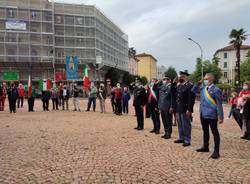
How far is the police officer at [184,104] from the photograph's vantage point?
8.17 meters

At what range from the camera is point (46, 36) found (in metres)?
54.1

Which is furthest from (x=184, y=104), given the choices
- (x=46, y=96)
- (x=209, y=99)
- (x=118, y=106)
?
(x=46, y=96)

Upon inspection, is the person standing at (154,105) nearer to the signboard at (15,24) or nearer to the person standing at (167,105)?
the person standing at (167,105)

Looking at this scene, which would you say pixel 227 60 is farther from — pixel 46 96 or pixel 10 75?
pixel 46 96

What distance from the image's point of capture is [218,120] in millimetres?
7121

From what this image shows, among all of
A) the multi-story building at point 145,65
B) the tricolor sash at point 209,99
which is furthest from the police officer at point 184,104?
the multi-story building at point 145,65

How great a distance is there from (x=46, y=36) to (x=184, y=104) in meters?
49.4

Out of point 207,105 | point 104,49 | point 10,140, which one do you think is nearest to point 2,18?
point 104,49

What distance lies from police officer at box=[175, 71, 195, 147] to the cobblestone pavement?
1.31ft

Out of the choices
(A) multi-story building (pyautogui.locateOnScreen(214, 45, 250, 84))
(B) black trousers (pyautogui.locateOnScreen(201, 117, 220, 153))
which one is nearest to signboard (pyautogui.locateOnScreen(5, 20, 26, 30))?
(B) black trousers (pyautogui.locateOnScreen(201, 117, 220, 153))

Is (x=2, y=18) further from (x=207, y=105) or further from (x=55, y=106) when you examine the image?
(x=207, y=105)

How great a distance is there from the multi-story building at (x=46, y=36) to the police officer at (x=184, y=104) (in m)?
42.0

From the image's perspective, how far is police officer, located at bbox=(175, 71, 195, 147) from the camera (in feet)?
26.8

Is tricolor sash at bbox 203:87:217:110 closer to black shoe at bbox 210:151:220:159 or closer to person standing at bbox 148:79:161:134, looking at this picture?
black shoe at bbox 210:151:220:159
